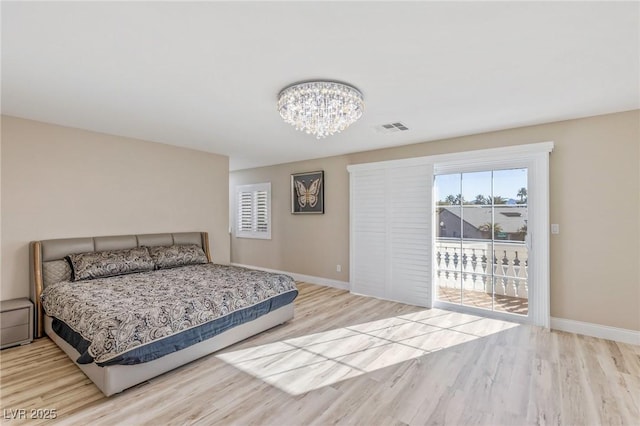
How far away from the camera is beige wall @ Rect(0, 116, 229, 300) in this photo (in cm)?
324

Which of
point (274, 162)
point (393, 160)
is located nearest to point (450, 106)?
point (393, 160)

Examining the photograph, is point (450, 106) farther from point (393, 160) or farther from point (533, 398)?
point (533, 398)

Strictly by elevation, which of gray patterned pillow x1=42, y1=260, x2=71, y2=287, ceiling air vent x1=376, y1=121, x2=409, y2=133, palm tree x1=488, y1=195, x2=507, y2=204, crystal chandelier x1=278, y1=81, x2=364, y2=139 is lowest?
gray patterned pillow x1=42, y1=260, x2=71, y2=287

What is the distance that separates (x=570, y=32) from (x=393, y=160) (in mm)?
2864

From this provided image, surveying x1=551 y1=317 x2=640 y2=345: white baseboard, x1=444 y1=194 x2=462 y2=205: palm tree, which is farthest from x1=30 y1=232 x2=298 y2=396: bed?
x1=551 y1=317 x2=640 y2=345: white baseboard

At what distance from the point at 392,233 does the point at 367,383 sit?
258 centimetres

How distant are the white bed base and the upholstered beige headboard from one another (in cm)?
30

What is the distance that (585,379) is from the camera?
2363 millimetres

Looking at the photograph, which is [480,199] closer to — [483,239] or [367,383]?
[483,239]

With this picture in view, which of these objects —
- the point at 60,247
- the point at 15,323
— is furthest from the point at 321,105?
the point at 15,323

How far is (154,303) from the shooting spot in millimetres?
2557

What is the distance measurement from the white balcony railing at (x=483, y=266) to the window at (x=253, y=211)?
11.8ft

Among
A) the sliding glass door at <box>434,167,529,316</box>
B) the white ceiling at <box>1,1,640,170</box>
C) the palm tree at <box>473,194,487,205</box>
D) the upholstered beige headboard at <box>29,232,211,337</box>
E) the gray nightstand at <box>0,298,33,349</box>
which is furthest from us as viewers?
the palm tree at <box>473,194,487,205</box>

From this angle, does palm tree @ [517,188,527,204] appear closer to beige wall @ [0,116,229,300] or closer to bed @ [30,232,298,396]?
bed @ [30,232,298,396]
